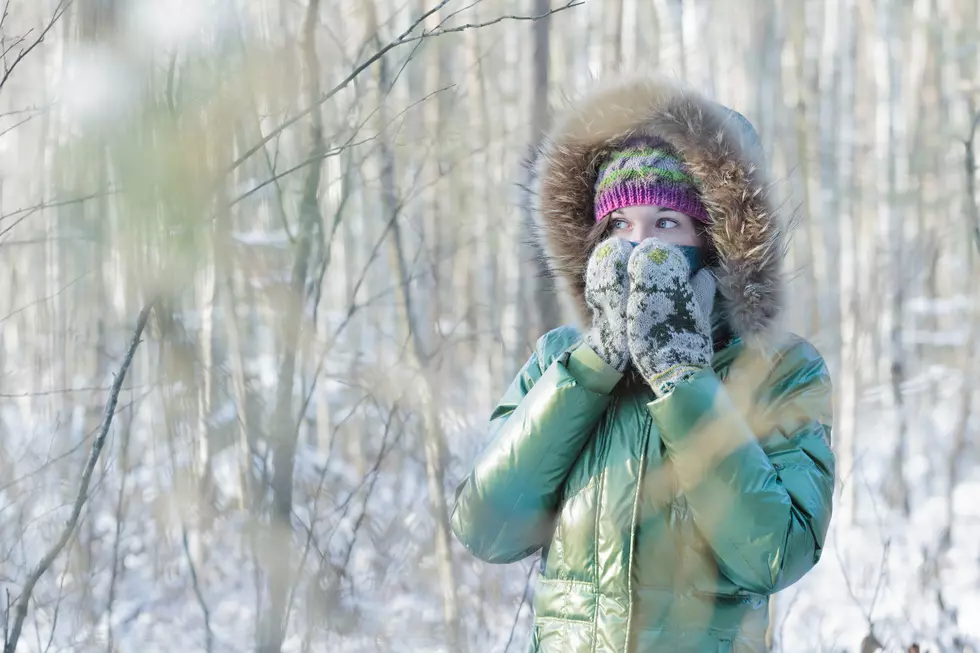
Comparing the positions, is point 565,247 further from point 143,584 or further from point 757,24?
point 757,24

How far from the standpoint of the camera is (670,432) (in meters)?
1.36

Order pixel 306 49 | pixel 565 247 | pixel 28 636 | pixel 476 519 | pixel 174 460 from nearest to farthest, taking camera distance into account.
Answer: pixel 476 519, pixel 565 247, pixel 174 460, pixel 306 49, pixel 28 636

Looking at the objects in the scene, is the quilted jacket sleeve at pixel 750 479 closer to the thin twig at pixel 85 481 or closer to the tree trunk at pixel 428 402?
the thin twig at pixel 85 481

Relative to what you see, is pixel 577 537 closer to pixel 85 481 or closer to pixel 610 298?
pixel 610 298

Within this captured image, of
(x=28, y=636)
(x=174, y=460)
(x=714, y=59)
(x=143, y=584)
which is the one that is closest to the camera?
(x=174, y=460)

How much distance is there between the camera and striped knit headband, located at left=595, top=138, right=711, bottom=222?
62.7 inches

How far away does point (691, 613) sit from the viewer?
4.46 ft

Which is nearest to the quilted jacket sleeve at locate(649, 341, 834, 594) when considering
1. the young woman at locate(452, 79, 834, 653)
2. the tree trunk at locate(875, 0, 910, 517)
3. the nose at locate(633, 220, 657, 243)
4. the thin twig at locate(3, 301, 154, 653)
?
the young woman at locate(452, 79, 834, 653)

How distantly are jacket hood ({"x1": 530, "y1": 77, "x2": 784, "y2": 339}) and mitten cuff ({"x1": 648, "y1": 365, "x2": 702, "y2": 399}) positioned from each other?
22cm

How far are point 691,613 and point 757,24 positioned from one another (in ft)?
39.9

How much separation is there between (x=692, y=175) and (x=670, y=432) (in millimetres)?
520

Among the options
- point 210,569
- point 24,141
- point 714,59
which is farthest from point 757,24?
point 210,569

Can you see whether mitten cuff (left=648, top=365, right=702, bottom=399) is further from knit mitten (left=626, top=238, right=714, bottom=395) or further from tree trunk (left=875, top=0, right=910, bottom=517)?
tree trunk (left=875, top=0, right=910, bottom=517)

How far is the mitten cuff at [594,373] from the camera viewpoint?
146 centimetres
